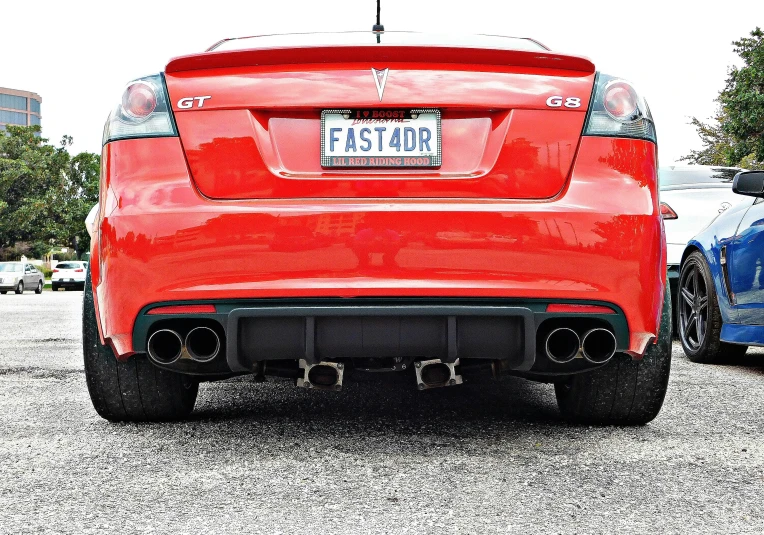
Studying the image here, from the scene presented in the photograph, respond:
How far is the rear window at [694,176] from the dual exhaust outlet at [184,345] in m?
5.42

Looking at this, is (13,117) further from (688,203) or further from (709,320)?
(709,320)

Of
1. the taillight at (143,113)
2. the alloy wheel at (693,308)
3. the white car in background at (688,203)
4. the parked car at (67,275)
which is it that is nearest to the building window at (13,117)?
the parked car at (67,275)

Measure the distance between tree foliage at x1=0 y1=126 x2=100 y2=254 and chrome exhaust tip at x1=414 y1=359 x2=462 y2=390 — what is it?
55383 millimetres

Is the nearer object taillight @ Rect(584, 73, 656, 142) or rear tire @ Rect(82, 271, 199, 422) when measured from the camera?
taillight @ Rect(584, 73, 656, 142)

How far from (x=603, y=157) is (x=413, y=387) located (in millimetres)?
2146

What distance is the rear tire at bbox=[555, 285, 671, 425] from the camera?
3586 millimetres

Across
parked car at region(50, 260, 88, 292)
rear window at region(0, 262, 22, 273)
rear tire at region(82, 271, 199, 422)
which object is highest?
rear tire at region(82, 271, 199, 422)

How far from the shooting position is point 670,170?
8.05 m

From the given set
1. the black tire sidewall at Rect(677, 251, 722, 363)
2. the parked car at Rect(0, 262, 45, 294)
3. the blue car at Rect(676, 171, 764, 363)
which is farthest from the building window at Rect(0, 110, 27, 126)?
the black tire sidewall at Rect(677, 251, 722, 363)

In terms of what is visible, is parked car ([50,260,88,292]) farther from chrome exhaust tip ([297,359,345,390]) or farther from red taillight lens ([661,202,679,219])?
chrome exhaust tip ([297,359,345,390])

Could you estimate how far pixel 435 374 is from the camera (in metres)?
3.30

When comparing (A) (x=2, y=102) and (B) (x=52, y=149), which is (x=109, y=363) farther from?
(A) (x=2, y=102)

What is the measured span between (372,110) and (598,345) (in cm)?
109

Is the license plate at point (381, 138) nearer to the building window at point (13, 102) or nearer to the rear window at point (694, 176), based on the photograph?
the rear window at point (694, 176)
